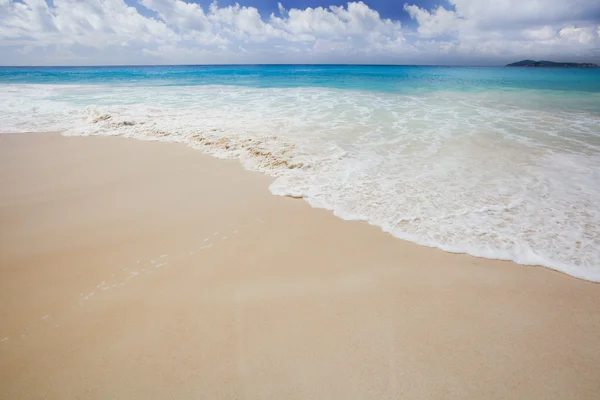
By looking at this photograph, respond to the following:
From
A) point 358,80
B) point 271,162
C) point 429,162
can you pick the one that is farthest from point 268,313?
point 358,80

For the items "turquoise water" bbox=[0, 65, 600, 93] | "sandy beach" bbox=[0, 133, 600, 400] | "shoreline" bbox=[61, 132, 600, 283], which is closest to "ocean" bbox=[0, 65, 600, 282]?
"shoreline" bbox=[61, 132, 600, 283]

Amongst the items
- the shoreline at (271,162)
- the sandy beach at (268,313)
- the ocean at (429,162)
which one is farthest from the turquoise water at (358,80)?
the sandy beach at (268,313)

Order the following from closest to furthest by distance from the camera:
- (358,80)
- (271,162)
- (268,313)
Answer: (268,313) < (271,162) < (358,80)

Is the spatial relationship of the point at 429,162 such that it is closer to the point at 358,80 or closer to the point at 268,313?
the point at 268,313

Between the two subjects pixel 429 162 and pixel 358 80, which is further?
pixel 358 80

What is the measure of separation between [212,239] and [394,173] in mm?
4086

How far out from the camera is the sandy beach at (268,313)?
2334mm

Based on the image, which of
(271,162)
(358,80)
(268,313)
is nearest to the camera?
(268,313)

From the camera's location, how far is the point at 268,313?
2.94m

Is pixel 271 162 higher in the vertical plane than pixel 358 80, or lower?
lower

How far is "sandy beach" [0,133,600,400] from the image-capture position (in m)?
2.33

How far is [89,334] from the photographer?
8.92ft

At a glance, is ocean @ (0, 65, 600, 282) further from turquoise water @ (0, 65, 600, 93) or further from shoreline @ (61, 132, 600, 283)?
turquoise water @ (0, 65, 600, 93)

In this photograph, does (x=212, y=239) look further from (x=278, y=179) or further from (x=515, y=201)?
(x=515, y=201)
